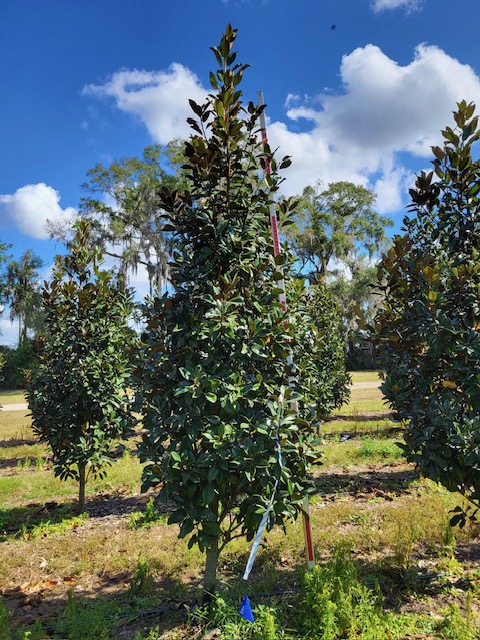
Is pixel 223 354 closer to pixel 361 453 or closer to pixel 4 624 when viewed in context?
pixel 4 624

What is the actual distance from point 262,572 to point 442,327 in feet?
9.50

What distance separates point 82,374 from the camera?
617 cm

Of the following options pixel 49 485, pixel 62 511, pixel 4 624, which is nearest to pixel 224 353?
pixel 4 624

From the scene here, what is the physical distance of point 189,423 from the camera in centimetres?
320

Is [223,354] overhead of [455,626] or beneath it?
overhead

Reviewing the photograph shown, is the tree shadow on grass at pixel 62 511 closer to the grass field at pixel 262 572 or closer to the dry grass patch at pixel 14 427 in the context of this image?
the grass field at pixel 262 572

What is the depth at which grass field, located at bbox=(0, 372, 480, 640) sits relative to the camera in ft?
10.6

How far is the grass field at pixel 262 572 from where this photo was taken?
323cm

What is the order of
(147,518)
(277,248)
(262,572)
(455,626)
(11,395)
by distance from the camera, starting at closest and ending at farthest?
1. (455,626)
2. (277,248)
3. (262,572)
4. (147,518)
5. (11,395)

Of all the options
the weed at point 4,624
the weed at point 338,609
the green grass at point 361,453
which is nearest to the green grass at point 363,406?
the green grass at point 361,453

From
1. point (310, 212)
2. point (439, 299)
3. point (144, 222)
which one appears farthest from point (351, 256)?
point (439, 299)

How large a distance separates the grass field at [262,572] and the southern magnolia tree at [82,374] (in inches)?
41.9

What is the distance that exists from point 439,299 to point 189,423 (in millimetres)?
2240

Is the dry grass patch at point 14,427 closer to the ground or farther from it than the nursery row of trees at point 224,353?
closer to the ground
